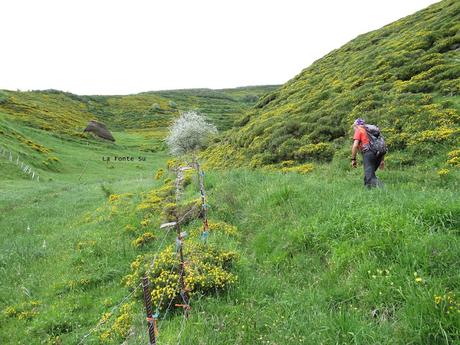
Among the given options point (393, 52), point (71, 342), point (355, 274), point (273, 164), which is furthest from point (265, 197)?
point (393, 52)

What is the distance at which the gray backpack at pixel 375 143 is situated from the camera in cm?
1086

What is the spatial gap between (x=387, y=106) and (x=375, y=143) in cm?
838

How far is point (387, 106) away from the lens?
59.9 feet

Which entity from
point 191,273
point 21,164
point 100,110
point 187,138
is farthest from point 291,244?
point 100,110

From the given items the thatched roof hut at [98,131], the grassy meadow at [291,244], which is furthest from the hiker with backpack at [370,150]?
the thatched roof hut at [98,131]

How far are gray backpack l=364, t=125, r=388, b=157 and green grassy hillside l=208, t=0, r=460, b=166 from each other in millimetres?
3148

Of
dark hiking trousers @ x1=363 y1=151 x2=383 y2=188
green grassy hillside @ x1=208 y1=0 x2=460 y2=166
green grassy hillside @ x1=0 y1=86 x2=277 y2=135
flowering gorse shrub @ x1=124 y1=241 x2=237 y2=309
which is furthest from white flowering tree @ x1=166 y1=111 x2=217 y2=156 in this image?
flowering gorse shrub @ x1=124 y1=241 x2=237 y2=309

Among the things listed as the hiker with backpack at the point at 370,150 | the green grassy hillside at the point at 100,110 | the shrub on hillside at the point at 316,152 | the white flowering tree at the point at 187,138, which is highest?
the green grassy hillside at the point at 100,110

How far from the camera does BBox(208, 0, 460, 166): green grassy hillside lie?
15.0 m

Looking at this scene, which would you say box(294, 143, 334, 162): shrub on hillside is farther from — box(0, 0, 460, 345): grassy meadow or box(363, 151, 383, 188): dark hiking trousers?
box(363, 151, 383, 188): dark hiking trousers

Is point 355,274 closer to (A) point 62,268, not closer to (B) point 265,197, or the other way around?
(B) point 265,197

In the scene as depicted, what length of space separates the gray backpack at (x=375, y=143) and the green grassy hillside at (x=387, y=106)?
124 inches

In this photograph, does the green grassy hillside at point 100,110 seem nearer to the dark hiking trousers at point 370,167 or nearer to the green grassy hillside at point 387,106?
the green grassy hillside at point 387,106

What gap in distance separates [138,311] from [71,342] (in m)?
1.28
